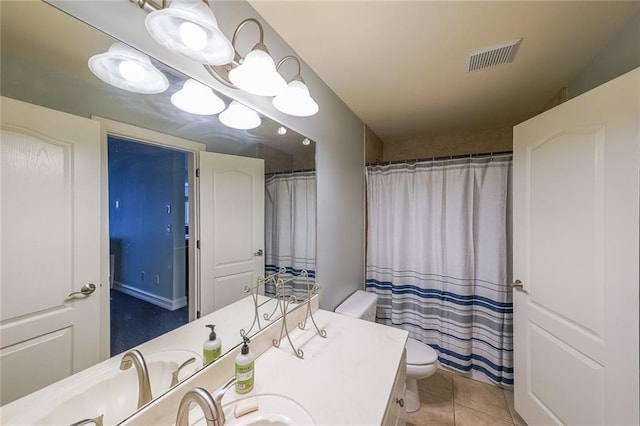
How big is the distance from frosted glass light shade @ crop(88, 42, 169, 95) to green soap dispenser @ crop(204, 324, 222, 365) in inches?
32.0

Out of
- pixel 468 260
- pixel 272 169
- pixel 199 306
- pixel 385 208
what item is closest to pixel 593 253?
pixel 468 260

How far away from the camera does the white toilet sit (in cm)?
153

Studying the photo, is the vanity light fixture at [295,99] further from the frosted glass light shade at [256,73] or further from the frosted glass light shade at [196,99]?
the frosted glass light shade at [196,99]

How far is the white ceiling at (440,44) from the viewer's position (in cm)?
102

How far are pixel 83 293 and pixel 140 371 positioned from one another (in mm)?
258

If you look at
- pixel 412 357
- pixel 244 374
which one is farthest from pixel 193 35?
pixel 412 357

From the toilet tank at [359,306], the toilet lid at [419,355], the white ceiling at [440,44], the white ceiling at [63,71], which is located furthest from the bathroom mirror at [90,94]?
the toilet lid at [419,355]

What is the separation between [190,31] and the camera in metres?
0.64

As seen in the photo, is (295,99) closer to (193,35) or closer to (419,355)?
(193,35)

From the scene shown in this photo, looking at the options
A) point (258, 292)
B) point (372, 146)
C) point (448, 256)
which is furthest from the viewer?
point (372, 146)

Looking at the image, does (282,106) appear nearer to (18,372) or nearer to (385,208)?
(18,372)

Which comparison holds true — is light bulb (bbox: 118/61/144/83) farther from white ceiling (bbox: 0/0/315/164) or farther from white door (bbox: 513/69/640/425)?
white door (bbox: 513/69/640/425)

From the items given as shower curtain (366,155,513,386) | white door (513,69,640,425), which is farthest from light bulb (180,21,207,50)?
shower curtain (366,155,513,386)

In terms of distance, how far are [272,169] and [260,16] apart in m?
0.68
